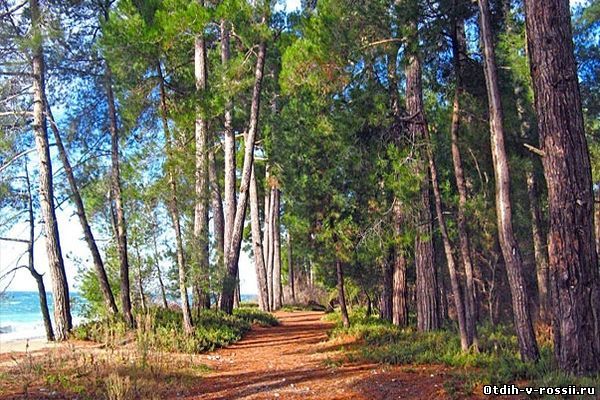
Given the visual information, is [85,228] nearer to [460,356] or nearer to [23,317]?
[460,356]

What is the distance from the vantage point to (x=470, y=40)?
9.02 meters

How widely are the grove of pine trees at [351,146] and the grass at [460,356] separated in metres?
0.32

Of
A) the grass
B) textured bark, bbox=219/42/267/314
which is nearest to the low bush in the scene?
textured bark, bbox=219/42/267/314

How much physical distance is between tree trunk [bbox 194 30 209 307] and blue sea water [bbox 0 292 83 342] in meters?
3.59

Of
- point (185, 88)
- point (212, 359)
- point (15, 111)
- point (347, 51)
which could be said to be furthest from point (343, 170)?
point (15, 111)

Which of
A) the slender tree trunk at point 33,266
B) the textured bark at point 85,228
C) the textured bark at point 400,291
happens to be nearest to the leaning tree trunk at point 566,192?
the textured bark at point 400,291

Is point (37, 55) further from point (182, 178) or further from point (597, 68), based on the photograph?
point (597, 68)

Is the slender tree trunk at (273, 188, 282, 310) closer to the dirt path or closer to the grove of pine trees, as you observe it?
the grove of pine trees

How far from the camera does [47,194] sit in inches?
469

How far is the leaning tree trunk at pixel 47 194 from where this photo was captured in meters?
11.7

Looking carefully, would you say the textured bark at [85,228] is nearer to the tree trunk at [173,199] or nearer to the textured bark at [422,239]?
the tree trunk at [173,199]

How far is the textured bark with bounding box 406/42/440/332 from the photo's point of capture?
8.45 m

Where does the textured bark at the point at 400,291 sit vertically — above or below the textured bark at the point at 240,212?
below

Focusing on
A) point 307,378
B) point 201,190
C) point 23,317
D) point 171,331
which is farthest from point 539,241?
point 23,317
